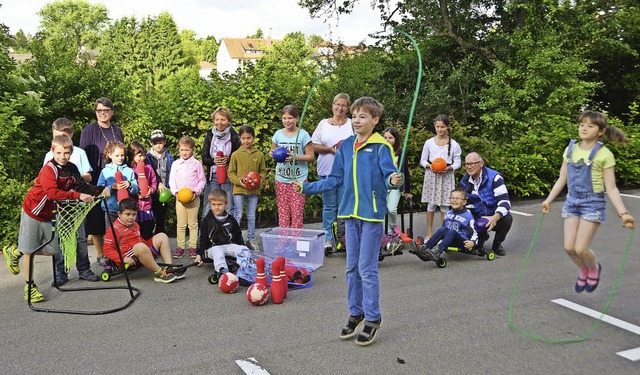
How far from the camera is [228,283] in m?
5.86

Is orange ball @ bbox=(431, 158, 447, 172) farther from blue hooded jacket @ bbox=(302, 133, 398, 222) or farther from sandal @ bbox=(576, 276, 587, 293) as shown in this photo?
blue hooded jacket @ bbox=(302, 133, 398, 222)

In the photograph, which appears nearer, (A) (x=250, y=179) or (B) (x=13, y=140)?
(A) (x=250, y=179)

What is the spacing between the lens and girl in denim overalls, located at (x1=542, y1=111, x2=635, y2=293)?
5.09m

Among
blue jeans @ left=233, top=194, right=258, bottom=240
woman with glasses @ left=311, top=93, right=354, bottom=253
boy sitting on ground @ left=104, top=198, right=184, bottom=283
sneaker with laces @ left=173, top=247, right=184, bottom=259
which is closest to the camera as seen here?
boy sitting on ground @ left=104, top=198, right=184, bottom=283

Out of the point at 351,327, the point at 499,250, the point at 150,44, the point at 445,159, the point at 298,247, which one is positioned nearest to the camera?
the point at 351,327

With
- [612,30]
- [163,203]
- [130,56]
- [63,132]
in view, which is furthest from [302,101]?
[130,56]

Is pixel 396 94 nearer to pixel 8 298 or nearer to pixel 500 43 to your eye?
pixel 500 43

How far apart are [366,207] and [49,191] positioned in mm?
3196

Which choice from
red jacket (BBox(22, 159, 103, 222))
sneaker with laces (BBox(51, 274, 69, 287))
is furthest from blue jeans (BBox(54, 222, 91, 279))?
red jacket (BBox(22, 159, 103, 222))

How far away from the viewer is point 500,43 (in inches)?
597

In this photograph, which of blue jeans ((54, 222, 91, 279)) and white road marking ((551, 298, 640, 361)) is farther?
blue jeans ((54, 222, 91, 279))

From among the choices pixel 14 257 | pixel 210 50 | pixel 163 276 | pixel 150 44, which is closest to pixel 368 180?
pixel 163 276

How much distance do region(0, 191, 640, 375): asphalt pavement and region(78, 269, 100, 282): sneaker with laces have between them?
8 centimetres

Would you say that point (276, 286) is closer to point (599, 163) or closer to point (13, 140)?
point (599, 163)
